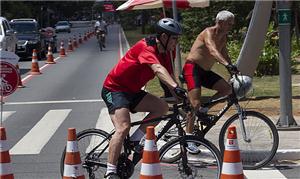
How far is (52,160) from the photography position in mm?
8375

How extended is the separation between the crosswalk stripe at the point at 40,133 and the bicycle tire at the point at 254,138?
122 inches

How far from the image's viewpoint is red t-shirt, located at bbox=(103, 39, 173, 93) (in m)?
6.02

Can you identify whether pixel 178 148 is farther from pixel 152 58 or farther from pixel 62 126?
pixel 62 126

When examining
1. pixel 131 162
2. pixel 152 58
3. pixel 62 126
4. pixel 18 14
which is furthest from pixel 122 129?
pixel 18 14

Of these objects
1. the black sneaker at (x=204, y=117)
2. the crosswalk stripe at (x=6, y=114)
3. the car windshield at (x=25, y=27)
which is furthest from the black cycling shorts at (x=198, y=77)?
the car windshield at (x=25, y=27)

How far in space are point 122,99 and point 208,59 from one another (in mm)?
2140

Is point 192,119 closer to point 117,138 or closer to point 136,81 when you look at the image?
point 136,81

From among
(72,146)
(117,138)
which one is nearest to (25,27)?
(117,138)

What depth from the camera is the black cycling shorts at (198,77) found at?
7.95 m

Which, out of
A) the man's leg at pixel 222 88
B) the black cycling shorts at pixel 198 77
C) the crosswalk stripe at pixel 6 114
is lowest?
the crosswalk stripe at pixel 6 114

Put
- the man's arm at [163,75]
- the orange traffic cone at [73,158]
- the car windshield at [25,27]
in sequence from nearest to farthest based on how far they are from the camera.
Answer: the man's arm at [163,75], the orange traffic cone at [73,158], the car windshield at [25,27]

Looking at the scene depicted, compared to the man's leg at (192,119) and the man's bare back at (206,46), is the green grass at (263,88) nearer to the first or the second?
the man's bare back at (206,46)

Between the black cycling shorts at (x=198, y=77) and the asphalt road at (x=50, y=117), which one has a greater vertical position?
the black cycling shorts at (x=198, y=77)

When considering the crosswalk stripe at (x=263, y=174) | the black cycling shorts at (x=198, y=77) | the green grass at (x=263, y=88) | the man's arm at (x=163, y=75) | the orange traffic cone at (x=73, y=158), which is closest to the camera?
the man's arm at (x=163, y=75)
